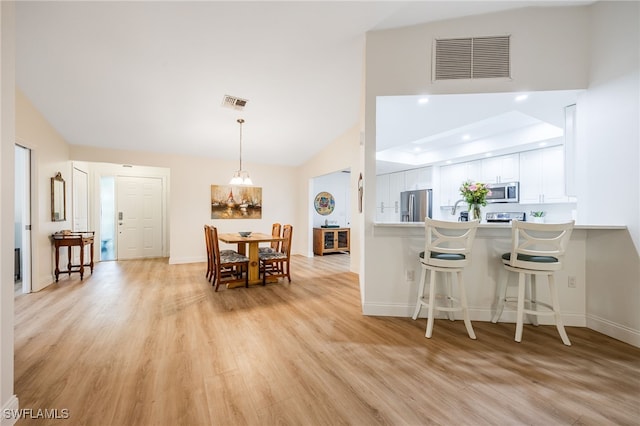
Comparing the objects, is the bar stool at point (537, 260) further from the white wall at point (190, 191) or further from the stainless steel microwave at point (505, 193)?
the white wall at point (190, 191)

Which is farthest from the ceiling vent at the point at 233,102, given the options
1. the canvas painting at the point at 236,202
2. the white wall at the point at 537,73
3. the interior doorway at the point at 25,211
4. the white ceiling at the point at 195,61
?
the interior doorway at the point at 25,211

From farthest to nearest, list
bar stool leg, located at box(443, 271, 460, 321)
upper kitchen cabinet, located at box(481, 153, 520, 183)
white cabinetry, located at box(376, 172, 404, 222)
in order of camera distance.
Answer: white cabinetry, located at box(376, 172, 404, 222)
upper kitchen cabinet, located at box(481, 153, 520, 183)
bar stool leg, located at box(443, 271, 460, 321)

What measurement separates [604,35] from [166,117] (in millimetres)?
5387

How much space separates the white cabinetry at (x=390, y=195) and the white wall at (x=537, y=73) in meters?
4.35

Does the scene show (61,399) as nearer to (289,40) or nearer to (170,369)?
(170,369)

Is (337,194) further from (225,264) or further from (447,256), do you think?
(447,256)

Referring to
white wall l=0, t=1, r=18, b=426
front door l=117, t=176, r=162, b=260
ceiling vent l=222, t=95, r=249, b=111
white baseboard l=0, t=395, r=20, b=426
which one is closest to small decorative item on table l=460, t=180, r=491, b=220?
ceiling vent l=222, t=95, r=249, b=111

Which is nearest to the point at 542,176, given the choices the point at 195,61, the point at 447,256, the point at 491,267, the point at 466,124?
the point at 466,124

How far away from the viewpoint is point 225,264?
379 cm

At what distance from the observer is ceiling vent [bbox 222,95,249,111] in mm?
3731

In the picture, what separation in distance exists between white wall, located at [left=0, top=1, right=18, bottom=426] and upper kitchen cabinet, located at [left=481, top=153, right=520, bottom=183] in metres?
5.91

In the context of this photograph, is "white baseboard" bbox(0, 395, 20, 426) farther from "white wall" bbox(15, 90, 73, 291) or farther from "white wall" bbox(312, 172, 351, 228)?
"white wall" bbox(312, 172, 351, 228)

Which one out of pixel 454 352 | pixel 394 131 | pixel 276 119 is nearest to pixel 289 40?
pixel 276 119

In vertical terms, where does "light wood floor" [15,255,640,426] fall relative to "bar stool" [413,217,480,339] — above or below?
below
